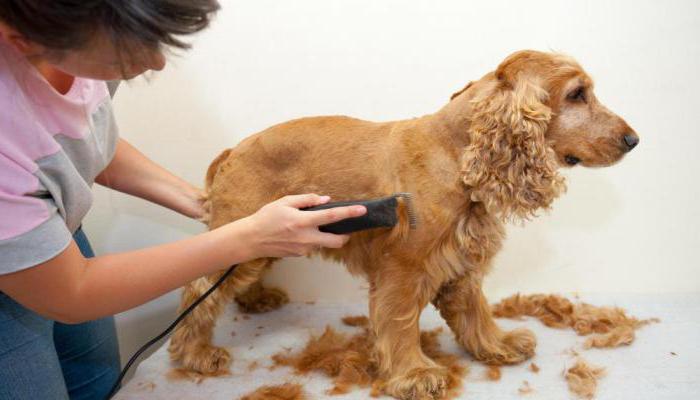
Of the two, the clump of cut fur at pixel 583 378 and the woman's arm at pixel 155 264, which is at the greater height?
the woman's arm at pixel 155 264

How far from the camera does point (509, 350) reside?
126 cm

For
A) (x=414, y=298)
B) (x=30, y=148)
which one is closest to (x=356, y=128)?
(x=414, y=298)

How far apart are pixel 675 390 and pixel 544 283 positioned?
0.57 m

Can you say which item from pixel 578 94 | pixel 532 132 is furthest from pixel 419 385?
pixel 578 94

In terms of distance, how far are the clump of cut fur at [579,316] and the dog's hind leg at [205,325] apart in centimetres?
75

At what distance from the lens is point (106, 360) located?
1.41 metres

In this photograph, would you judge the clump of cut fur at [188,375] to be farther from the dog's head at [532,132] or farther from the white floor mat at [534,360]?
the dog's head at [532,132]

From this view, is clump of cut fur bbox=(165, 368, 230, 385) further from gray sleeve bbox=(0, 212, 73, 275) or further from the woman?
gray sleeve bbox=(0, 212, 73, 275)

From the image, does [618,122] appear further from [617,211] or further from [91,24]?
[91,24]

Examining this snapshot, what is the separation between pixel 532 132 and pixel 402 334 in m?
0.51

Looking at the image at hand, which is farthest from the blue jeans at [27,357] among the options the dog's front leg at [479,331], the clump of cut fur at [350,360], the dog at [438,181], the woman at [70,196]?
the dog's front leg at [479,331]

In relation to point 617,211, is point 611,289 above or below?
below

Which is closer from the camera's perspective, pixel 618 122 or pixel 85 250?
pixel 618 122

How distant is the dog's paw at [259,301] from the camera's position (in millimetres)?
1663
